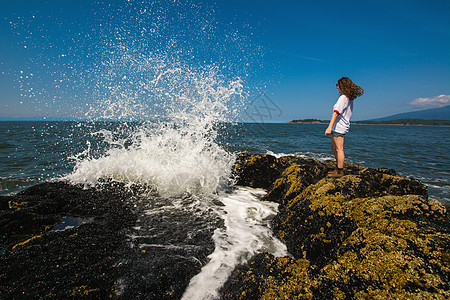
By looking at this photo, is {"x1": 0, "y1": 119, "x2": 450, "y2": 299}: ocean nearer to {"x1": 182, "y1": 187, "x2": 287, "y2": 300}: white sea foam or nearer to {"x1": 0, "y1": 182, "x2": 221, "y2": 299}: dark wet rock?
{"x1": 182, "y1": 187, "x2": 287, "y2": 300}: white sea foam

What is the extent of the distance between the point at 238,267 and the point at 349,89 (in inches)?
179

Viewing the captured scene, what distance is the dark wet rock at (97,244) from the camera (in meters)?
2.11

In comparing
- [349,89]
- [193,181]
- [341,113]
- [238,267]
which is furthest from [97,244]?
[349,89]

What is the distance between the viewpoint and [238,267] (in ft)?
8.77

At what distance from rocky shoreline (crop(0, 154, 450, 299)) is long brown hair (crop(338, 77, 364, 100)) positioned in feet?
7.15

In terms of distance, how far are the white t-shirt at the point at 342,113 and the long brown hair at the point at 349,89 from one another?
0.33 feet

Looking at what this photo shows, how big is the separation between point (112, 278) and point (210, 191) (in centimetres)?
335

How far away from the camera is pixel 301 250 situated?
279 centimetres

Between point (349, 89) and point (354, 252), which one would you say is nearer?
point (354, 252)

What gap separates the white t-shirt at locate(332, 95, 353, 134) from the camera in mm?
4777

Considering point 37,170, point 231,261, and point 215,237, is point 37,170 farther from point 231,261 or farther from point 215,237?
point 231,261

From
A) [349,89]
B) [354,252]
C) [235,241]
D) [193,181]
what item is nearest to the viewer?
[354,252]

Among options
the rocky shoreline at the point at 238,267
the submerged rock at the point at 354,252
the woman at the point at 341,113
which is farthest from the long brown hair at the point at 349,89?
the submerged rock at the point at 354,252

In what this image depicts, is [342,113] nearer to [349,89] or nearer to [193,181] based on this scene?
[349,89]
